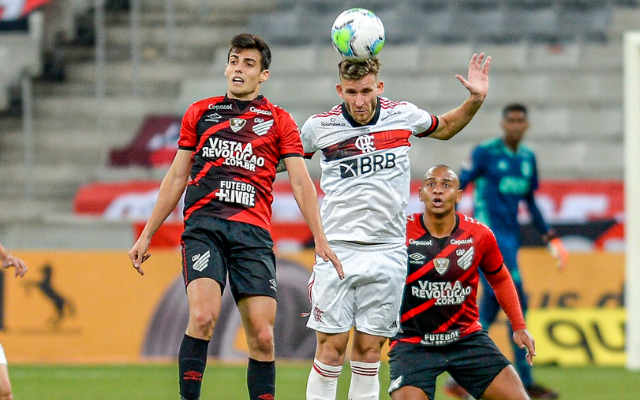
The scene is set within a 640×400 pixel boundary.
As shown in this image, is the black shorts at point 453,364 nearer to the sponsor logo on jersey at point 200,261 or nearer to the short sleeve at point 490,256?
the short sleeve at point 490,256

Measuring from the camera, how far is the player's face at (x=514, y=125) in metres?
8.77

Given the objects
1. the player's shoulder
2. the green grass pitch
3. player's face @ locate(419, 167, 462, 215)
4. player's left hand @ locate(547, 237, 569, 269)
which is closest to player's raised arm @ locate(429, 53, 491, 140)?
player's face @ locate(419, 167, 462, 215)

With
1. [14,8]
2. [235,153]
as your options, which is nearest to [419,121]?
[235,153]

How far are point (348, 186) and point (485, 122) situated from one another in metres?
9.87

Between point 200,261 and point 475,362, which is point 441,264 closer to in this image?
point 475,362

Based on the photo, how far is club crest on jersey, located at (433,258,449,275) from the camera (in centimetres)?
630

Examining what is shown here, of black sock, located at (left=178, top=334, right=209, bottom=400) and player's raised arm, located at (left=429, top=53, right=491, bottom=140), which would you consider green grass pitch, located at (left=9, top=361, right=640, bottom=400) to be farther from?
black sock, located at (left=178, top=334, right=209, bottom=400)

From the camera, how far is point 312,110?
53.5ft

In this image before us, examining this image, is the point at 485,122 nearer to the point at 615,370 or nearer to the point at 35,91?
the point at 615,370

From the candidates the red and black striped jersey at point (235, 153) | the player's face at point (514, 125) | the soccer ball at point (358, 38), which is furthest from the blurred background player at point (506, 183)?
the red and black striped jersey at point (235, 153)

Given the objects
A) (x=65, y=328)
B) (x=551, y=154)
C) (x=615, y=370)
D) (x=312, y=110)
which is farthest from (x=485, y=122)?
(x=65, y=328)

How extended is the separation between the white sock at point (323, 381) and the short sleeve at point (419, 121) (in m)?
1.44

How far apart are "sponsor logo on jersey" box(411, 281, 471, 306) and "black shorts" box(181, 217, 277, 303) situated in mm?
915

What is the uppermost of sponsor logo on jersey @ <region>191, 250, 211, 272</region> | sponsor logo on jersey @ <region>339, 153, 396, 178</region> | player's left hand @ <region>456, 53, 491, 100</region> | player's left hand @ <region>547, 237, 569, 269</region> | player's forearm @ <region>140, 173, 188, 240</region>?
player's left hand @ <region>456, 53, 491, 100</region>
